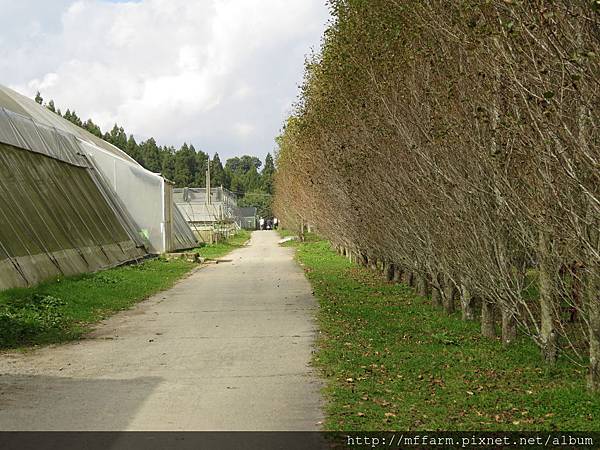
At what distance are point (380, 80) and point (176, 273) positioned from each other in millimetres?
13806

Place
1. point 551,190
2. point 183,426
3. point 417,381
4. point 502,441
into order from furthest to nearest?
point 417,381 < point 551,190 < point 183,426 < point 502,441

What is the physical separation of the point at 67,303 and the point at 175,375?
7142 mm

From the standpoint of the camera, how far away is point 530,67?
22.2 ft

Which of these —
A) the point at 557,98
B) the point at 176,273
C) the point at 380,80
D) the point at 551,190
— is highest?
the point at 380,80

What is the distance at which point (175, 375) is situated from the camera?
894cm

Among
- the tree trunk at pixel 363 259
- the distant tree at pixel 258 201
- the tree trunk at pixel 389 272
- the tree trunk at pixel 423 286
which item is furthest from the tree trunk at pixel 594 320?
the distant tree at pixel 258 201

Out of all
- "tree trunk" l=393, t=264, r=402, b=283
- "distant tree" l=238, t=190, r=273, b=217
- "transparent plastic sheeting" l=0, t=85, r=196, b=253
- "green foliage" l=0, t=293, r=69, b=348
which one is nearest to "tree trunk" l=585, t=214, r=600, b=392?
"green foliage" l=0, t=293, r=69, b=348

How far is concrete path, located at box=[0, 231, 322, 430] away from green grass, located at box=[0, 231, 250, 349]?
1.96ft

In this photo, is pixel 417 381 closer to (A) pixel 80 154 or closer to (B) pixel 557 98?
(B) pixel 557 98

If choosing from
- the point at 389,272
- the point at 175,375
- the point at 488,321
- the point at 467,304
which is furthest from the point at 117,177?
the point at 175,375

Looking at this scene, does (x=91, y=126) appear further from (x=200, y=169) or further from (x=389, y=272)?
(x=389, y=272)

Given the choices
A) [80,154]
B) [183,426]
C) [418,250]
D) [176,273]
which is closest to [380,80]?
[418,250]

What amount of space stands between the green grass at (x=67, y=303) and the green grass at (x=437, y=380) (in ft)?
14.7

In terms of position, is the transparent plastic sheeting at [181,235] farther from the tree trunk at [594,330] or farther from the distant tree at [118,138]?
the distant tree at [118,138]
